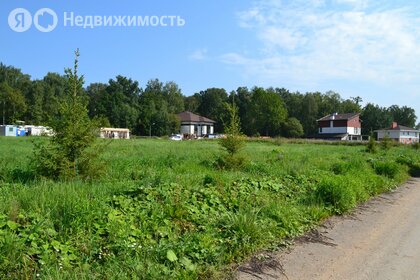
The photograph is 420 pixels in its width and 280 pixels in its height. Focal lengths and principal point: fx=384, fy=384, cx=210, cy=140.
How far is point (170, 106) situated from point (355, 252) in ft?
410

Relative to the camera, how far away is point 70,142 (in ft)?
30.3

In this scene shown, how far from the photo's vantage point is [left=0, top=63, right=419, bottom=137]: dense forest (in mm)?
101250

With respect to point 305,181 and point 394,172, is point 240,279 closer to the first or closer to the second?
point 305,181

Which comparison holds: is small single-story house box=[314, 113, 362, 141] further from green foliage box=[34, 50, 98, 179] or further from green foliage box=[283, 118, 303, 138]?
green foliage box=[34, 50, 98, 179]

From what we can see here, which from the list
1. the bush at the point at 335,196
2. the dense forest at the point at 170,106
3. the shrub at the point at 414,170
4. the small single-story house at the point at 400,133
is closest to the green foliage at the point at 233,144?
the bush at the point at 335,196

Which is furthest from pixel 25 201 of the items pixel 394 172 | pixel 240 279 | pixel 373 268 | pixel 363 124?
pixel 363 124

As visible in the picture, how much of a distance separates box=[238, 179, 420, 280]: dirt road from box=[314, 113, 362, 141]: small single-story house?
101 m

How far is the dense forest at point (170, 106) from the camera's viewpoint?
101 meters

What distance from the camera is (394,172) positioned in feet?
54.7

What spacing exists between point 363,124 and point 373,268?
12463 centimetres

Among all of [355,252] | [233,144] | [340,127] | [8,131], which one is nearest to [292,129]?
[340,127]

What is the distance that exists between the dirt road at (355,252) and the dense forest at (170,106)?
8202 cm

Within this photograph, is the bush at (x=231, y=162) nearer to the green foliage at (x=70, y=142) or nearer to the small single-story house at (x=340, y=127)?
the green foliage at (x=70, y=142)

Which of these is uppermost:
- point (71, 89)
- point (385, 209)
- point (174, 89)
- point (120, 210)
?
point (174, 89)
